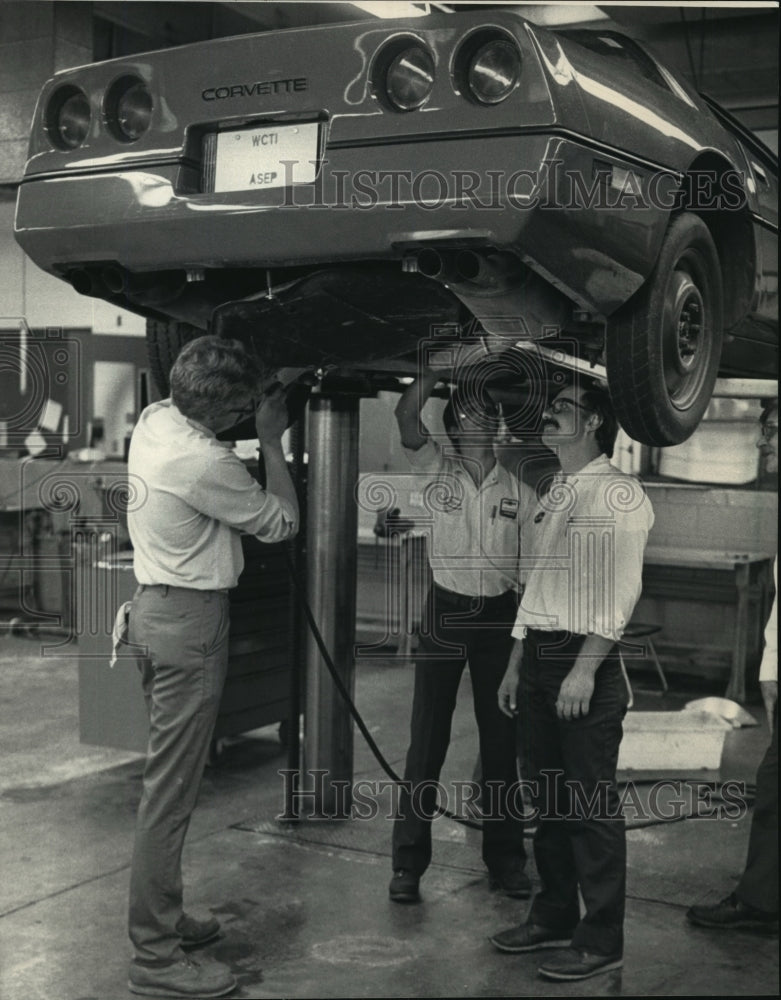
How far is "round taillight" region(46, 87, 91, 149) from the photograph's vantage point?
2686 millimetres

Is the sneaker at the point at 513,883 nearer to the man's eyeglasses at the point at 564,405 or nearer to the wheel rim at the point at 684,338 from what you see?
the man's eyeglasses at the point at 564,405

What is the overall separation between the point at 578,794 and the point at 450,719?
72cm

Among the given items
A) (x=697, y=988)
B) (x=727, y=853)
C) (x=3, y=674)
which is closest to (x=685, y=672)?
(x=727, y=853)

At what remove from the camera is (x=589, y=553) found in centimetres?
300

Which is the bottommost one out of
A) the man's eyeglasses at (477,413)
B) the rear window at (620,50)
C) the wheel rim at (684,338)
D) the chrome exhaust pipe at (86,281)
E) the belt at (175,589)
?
the belt at (175,589)

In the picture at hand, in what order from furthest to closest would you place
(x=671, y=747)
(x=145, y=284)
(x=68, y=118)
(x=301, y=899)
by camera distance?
(x=671, y=747) → (x=301, y=899) → (x=145, y=284) → (x=68, y=118)

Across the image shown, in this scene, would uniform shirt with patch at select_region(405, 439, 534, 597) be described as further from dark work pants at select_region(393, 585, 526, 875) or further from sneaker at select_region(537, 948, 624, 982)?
sneaker at select_region(537, 948, 624, 982)

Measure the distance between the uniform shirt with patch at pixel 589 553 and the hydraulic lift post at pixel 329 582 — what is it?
1083mm

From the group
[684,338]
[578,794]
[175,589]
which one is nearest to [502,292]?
[684,338]

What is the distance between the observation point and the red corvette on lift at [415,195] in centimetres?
224

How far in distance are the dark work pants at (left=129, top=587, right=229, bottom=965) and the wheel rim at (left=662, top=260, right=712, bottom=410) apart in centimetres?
118

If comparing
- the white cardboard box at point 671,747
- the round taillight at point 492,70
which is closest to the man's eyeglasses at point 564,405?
the round taillight at point 492,70

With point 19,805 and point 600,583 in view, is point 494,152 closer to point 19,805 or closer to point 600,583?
point 600,583

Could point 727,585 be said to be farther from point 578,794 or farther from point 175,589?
point 175,589
